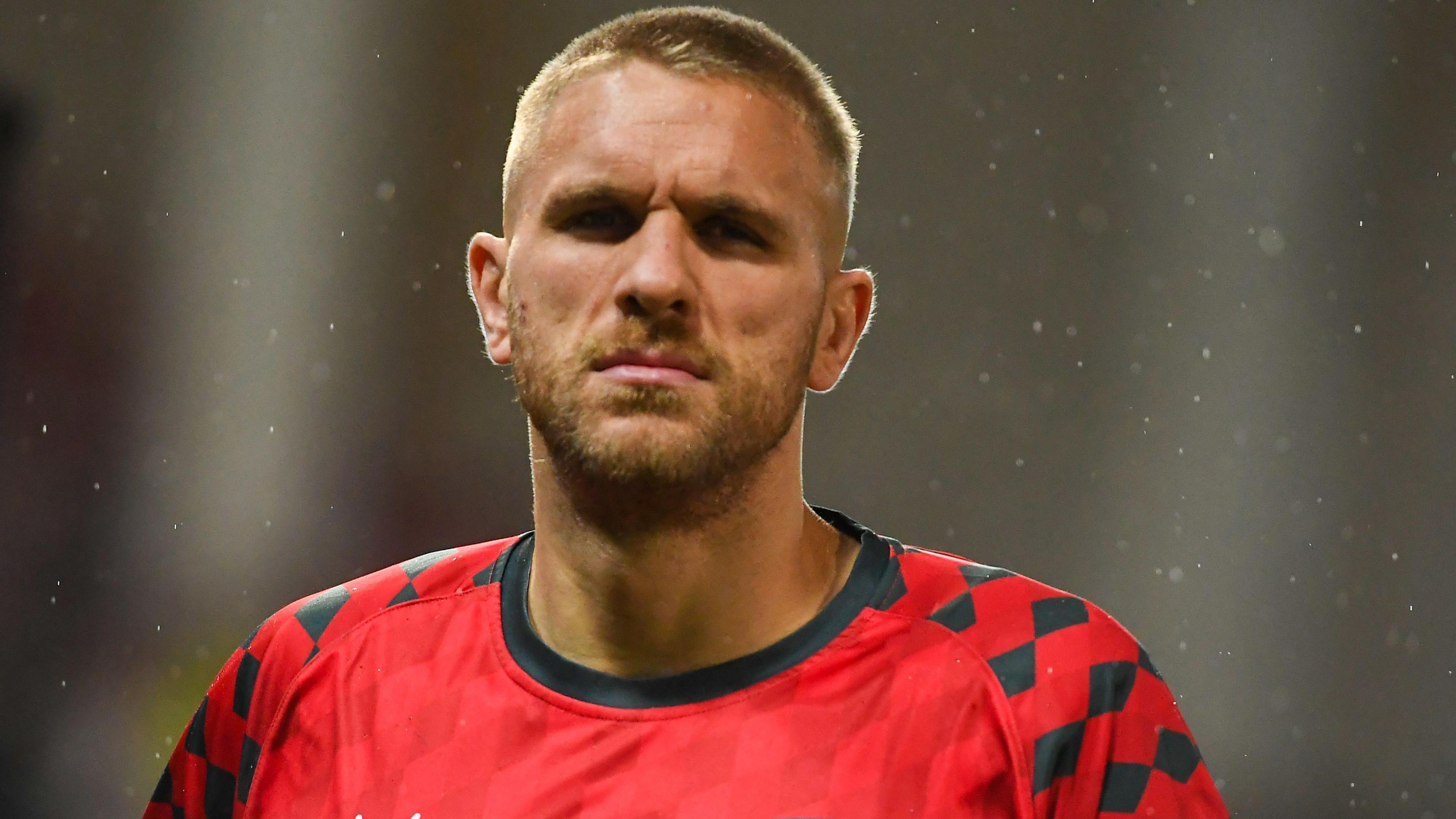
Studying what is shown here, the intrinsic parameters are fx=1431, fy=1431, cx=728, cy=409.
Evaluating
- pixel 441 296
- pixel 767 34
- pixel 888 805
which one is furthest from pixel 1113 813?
pixel 441 296

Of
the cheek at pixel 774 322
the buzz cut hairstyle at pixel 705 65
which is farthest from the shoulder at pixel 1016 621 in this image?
the buzz cut hairstyle at pixel 705 65

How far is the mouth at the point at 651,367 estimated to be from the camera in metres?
1.18

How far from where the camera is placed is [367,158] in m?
2.66

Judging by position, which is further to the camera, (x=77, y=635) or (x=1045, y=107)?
(x=77, y=635)

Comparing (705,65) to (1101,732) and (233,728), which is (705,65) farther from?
(233,728)

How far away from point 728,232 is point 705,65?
0.15 m

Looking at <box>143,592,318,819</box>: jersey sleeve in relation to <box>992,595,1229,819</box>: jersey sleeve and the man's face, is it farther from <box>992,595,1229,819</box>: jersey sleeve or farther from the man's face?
<box>992,595,1229,819</box>: jersey sleeve

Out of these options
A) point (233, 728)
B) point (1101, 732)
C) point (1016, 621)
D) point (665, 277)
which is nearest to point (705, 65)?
point (665, 277)

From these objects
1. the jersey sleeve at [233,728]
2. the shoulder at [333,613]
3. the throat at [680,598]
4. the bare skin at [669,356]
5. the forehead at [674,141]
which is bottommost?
the jersey sleeve at [233,728]

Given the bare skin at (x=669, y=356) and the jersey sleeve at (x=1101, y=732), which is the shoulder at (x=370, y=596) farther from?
the jersey sleeve at (x=1101, y=732)

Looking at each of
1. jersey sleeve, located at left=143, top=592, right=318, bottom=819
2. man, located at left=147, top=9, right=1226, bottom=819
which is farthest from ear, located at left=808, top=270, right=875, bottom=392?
jersey sleeve, located at left=143, top=592, right=318, bottom=819

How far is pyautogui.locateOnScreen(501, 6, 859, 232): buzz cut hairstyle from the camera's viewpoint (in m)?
1.29

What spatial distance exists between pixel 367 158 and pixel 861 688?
1.78m

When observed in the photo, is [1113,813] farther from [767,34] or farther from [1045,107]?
[1045,107]
